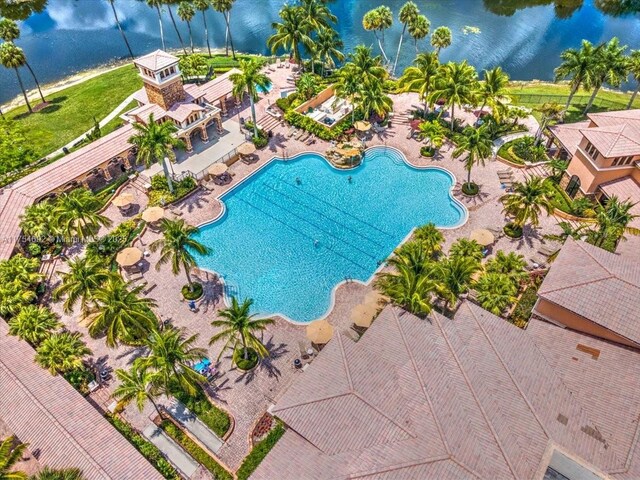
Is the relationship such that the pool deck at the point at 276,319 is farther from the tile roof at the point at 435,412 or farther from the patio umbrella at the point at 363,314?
the tile roof at the point at 435,412

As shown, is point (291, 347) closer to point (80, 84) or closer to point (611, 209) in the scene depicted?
point (611, 209)

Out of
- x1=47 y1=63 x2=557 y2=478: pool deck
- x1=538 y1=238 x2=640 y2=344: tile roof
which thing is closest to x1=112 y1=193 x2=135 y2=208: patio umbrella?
x1=47 y1=63 x2=557 y2=478: pool deck

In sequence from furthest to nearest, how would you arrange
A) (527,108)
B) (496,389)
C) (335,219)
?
(527,108) < (335,219) < (496,389)

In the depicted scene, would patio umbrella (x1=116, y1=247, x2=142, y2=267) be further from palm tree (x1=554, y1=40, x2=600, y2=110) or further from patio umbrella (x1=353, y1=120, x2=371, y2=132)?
palm tree (x1=554, y1=40, x2=600, y2=110)

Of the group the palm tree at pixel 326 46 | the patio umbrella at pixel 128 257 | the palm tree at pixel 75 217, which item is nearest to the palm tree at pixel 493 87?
the palm tree at pixel 326 46

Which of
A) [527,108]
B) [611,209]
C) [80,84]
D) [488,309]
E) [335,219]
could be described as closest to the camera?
[488,309]

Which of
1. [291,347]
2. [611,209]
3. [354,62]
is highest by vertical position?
[354,62]

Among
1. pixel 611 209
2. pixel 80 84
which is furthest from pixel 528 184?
pixel 80 84
